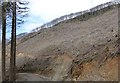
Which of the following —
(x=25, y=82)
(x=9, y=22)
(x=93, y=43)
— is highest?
(x=9, y=22)

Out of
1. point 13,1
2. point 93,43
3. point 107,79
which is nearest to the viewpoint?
point 107,79

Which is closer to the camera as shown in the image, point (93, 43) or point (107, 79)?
point (107, 79)

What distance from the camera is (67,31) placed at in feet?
159

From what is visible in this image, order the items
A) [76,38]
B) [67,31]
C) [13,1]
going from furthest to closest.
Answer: [67,31]
[76,38]
[13,1]

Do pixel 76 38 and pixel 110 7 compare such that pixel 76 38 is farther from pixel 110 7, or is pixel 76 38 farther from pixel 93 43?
pixel 110 7

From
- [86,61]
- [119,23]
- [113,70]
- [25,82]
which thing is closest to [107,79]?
[113,70]

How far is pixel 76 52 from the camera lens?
34344mm

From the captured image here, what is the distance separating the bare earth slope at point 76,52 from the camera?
89.2 ft

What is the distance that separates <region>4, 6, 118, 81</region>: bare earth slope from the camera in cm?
2717

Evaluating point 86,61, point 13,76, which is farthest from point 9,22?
point 86,61

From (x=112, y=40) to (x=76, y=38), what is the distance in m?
10.9

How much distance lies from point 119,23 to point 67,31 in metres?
13.5

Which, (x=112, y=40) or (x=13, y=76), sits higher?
(x=112, y=40)

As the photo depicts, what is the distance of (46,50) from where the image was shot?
42125 mm
